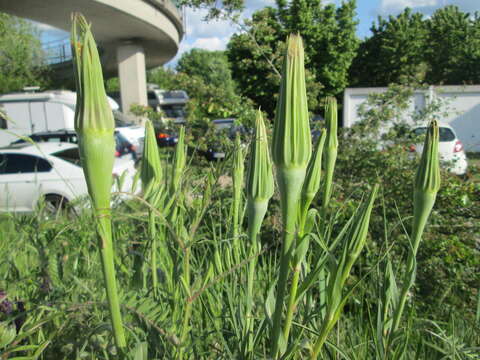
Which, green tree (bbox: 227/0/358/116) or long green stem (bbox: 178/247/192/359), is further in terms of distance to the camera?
green tree (bbox: 227/0/358/116)

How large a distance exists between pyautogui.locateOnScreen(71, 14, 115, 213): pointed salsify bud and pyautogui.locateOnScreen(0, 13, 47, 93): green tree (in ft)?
89.2

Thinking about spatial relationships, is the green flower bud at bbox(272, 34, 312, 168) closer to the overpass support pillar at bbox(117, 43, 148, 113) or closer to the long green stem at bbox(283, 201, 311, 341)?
the long green stem at bbox(283, 201, 311, 341)

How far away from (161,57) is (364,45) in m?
17.5

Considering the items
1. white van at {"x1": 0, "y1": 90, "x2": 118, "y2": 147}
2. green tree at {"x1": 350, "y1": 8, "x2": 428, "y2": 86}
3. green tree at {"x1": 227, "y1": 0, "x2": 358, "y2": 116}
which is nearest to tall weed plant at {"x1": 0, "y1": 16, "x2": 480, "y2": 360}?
green tree at {"x1": 227, "y1": 0, "x2": 358, "y2": 116}

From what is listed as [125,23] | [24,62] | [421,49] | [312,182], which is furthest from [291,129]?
[421,49]

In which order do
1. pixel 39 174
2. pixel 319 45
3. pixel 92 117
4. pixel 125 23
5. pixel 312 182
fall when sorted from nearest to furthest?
pixel 92 117, pixel 312 182, pixel 39 174, pixel 125 23, pixel 319 45

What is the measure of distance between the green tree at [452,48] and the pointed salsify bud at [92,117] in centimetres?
3416

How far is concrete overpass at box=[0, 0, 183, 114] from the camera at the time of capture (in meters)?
15.1

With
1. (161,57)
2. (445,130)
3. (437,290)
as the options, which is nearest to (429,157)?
(437,290)

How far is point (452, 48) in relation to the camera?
3108 centimetres

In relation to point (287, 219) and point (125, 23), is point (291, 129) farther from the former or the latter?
point (125, 23)

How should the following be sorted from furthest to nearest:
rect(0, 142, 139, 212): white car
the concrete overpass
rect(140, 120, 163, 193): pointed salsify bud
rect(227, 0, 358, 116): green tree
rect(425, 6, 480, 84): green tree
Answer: rect(425, 6, 480, 84): green tree
rect(227, 0, 358, 116): green tree
the concrete overpass
rect(0, 142, 139, 212): white car
rect(140, 120, 163, 193): pointed salsify bud

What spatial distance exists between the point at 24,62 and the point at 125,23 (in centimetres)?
1377

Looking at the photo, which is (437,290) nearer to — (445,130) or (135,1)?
(445,130)
